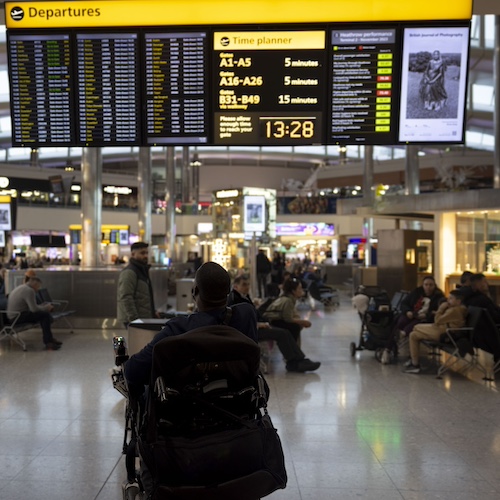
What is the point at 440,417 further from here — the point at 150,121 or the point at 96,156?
the point at 96,156

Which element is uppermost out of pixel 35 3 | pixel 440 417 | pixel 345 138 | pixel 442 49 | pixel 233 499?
pixel 35 3

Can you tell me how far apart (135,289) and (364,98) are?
348 cm

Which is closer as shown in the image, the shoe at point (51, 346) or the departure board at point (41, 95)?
the departure board at point (41, 95)

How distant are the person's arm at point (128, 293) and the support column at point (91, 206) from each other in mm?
8719

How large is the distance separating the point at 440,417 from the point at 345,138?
115 inches

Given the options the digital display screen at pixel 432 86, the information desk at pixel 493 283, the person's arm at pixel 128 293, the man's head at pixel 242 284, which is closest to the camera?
the digital display screen at pixel 432 86

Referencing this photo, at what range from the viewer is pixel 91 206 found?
52.8 feet

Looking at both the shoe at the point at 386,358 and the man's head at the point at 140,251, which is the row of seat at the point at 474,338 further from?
the man's head at the point at 140,251

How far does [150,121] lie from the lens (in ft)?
19.8

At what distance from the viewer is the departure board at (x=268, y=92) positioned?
5723mm

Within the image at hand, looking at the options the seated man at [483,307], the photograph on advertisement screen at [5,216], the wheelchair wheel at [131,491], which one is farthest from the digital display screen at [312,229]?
the wheelchair wheel at [131,491]

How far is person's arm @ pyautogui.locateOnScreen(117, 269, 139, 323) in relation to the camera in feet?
24.9

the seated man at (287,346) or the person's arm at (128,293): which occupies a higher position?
the person's arm at (128,293)

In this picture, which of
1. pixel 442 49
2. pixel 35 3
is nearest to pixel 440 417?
pixel 442 49
